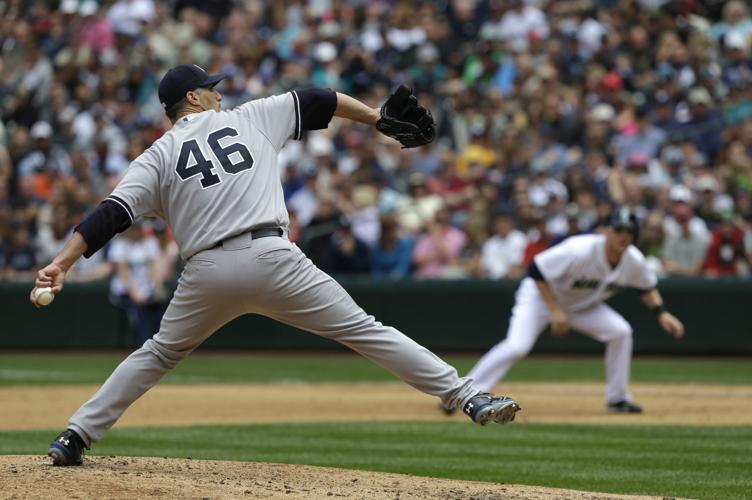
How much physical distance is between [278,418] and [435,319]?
6.68 meters

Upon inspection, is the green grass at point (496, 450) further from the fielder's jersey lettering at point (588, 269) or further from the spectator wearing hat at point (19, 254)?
the spectator wearing hat at point (19, 254)

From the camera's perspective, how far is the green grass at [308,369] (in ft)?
49.1

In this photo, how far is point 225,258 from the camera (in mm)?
6410

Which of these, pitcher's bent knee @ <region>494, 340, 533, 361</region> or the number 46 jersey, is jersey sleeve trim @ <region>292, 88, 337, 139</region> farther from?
pitcher's bent knee @ <region>494, 340, 533, 361</region>

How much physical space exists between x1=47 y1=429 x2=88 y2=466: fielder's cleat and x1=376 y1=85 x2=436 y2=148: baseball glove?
221cm

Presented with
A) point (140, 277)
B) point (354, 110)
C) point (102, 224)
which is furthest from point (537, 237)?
point (102, 224)

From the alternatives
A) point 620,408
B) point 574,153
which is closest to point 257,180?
point 620,408

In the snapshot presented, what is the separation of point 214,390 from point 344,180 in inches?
223

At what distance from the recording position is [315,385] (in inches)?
565

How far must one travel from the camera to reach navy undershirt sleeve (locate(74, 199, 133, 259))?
20.8ft

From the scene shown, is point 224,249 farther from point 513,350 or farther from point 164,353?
point 513,350

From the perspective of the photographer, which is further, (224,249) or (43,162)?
(43,162)

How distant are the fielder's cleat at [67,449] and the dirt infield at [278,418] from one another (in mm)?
65

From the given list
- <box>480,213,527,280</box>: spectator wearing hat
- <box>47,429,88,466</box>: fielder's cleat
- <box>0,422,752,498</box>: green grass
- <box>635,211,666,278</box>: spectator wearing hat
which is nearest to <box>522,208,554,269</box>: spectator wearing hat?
<box>480,213,527,280</box>: spectator wearing hat
